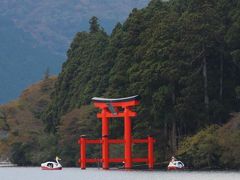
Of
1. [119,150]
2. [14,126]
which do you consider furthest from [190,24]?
[14,126]

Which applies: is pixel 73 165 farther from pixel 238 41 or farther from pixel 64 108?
pixel 238 41

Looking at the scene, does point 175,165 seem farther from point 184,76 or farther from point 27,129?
point 27,129

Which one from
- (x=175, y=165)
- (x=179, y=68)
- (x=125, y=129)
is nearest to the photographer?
(x=175, y=165)

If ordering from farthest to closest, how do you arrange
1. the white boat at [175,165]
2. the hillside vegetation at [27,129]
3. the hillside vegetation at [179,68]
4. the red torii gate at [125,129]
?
the hillside vegetation at [27,129] < the red torii gate at [125,129] < the hillside vegetation at [179,68] < the white boat at [175,165]

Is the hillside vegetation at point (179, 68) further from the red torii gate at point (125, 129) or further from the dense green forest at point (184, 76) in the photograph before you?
the red torii gate at point (125, 129)

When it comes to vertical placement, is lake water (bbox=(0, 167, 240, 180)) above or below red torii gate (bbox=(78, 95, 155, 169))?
below

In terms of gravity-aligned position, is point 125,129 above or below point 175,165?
above

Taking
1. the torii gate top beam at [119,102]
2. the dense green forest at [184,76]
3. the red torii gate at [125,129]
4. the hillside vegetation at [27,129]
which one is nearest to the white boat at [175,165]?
Result: the dense green forest at [184,76]

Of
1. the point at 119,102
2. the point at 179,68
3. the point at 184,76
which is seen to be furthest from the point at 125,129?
the point at 179,68

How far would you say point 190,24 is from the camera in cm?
6181

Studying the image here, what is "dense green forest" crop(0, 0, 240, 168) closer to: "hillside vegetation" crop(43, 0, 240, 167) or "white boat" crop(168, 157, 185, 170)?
"hillside vegetation" crop(43, 0, 240, 167)

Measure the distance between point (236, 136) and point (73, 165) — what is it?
26.8 m

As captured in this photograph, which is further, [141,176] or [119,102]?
[119,102]

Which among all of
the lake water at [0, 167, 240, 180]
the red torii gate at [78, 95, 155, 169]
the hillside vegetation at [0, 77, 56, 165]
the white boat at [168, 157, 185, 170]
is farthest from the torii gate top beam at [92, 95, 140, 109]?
the hillside vegetation at [0, 77, 56, 165]
